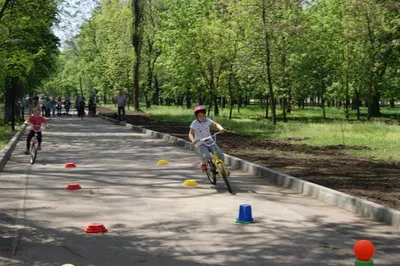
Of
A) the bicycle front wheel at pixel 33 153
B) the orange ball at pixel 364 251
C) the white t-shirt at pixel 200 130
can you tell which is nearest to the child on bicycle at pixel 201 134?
the white t-shirt at pixel 200 130

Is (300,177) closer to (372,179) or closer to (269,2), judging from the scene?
(372,179)

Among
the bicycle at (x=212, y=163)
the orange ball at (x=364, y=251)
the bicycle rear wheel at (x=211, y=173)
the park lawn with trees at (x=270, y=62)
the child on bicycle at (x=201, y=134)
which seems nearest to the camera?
the orange ball at (x=364, y=251)

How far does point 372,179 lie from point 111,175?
5840mm

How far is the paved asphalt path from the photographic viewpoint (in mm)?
5832

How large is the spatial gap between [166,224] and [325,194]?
3.21 meters

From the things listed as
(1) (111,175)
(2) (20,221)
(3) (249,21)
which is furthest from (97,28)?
(2) (20,221)

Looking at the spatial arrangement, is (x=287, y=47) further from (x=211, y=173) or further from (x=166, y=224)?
(x=166, y=224)

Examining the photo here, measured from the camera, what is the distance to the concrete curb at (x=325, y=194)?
7.45m

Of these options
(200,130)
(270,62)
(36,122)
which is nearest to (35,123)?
(36,122)

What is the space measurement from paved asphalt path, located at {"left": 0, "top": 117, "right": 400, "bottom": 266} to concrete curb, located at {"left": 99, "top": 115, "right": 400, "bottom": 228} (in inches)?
6.8

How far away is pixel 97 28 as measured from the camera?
71.2 m

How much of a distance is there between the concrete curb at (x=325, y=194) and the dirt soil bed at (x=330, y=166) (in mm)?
378

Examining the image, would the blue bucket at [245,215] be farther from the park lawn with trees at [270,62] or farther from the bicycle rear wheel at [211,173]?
the bicycle rear wheel at [211,173]

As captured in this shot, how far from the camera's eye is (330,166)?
1275cm
